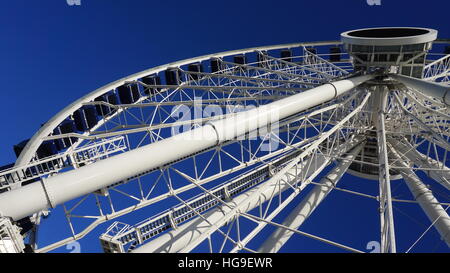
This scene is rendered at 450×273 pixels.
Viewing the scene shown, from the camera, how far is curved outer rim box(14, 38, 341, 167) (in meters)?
19.2

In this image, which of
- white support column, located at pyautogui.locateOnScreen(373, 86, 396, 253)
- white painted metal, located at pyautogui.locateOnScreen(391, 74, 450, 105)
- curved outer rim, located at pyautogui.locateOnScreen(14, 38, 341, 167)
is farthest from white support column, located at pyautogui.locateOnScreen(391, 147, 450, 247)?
curved outer rim, located at pyautogui.locateOnScreen(14, 38, 341, 167)

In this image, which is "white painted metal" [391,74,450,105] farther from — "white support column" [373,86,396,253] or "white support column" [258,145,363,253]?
"white support column" [258,145,363,253]

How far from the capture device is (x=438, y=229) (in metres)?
17.4

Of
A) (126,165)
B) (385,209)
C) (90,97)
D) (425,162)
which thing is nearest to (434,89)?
(385,209)

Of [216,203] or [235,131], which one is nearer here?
[235,131]

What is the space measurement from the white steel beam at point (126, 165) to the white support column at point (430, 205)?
9.65 metres

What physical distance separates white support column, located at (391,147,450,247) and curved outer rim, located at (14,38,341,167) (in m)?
20.6

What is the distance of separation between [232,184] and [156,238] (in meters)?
5.36

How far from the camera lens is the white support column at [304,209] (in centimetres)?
1658

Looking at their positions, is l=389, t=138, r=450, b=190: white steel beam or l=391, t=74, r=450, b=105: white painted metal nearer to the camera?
l=391, t=74, r=450, b=105: white painted metal

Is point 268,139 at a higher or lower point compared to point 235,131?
lower

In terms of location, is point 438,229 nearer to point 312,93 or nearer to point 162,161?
point 312,93

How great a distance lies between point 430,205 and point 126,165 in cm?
1729
